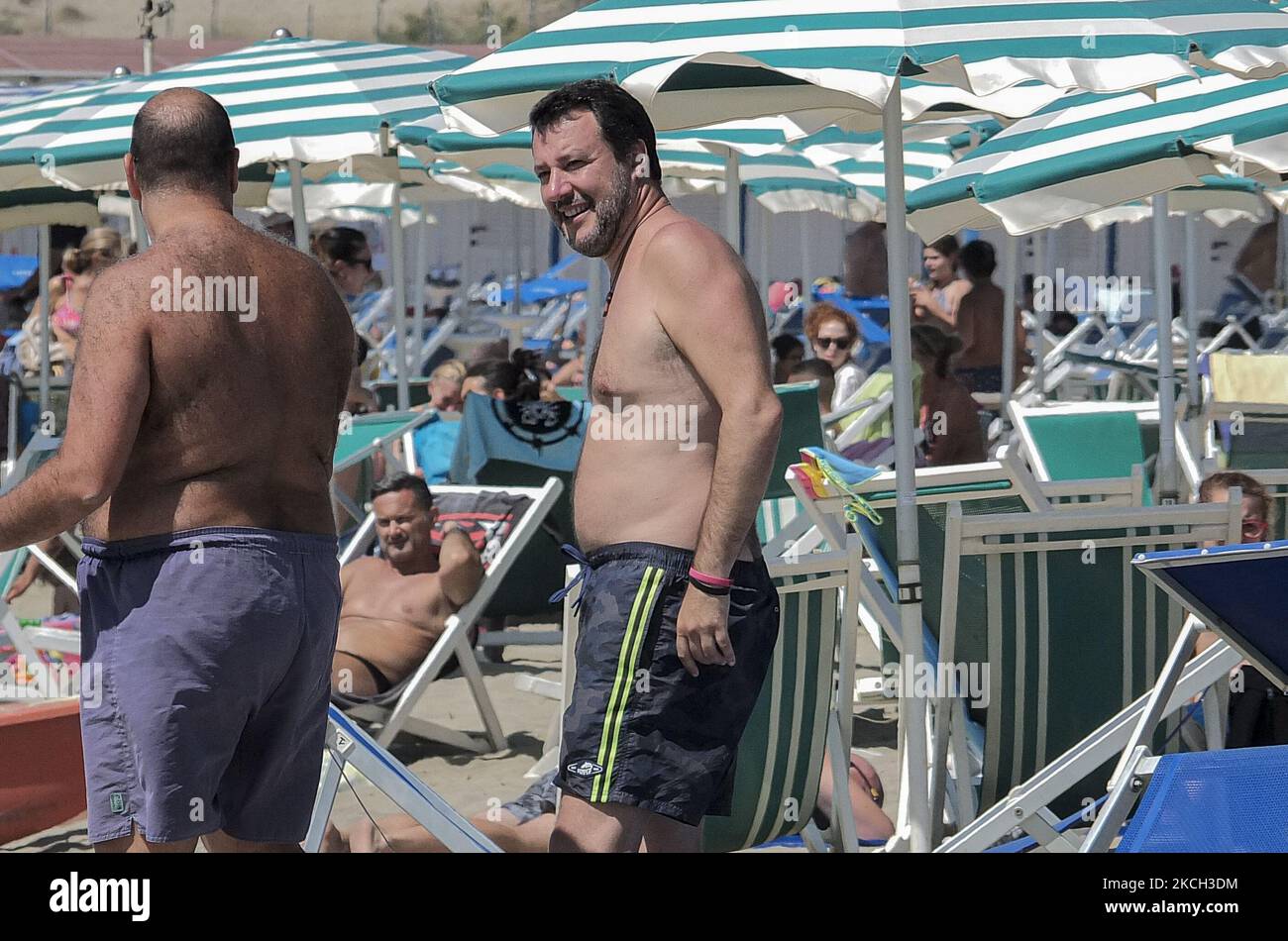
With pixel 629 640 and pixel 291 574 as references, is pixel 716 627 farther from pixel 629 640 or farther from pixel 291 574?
pixel 291 574

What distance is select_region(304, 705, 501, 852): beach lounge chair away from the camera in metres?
3.17

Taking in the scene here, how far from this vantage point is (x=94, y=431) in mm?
2404

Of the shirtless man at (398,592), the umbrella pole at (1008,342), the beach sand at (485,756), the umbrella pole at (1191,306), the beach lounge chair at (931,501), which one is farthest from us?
the umbrella pole at (1008,342)

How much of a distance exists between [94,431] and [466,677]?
312 cm

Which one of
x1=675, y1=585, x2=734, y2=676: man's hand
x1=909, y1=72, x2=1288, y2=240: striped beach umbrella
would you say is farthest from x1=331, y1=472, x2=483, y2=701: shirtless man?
x1=675, y1=585, x2=734, y2=676: man's hand

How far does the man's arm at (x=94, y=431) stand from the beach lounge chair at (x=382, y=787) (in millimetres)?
819

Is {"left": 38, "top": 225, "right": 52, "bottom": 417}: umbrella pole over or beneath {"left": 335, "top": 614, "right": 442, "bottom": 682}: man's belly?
over

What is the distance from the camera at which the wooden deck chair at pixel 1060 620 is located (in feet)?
11.6

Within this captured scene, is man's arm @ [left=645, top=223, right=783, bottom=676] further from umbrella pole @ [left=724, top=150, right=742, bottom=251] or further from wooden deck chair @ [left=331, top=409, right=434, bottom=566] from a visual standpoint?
umbrella pole @ [left=724, top=150, right=742, bottom=251]

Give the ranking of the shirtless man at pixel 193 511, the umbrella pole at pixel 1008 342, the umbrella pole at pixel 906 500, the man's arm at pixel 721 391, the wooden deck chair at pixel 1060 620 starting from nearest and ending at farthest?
the shirtless man at pixel 193 511 < the man's arm at pixel 721 391 < the wooden deck chair at pixel 1060 620 < the umbrella pole at pixel 906 500 < the umbrella pole at pixel 1008 342

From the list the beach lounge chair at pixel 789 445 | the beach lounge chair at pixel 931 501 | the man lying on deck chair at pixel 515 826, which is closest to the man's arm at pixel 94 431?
the man lying on deck chair at pixel 515 826

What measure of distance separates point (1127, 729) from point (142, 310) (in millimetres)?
2152

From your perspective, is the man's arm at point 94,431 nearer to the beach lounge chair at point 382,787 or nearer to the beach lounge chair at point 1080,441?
the beach lounge chair at point 382,787

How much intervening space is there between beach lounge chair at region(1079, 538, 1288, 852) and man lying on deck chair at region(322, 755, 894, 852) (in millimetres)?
955
